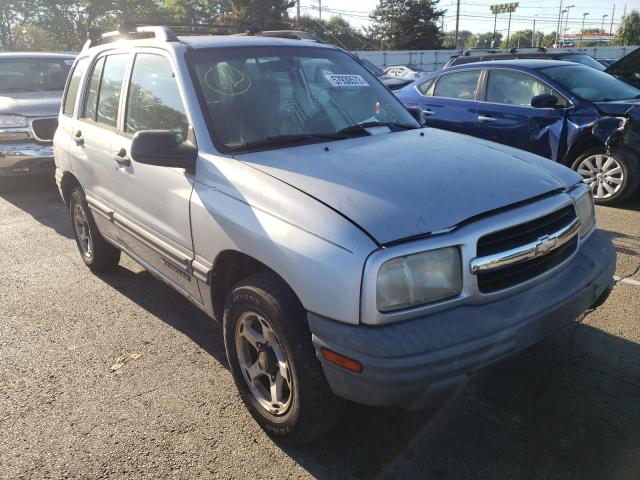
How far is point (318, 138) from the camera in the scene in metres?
3.07

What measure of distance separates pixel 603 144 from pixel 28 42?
5037 cm

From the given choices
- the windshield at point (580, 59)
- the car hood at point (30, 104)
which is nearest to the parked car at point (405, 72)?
the windshield at point (580, 59)

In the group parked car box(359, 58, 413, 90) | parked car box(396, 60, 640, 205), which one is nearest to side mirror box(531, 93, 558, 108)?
parked car box(396, 60, 640, 205)

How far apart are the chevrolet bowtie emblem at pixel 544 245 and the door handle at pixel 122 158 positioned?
248 centimetres

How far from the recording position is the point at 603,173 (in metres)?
6.16

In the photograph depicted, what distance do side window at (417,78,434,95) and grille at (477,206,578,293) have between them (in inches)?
213

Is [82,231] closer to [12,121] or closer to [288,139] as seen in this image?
[288,139]

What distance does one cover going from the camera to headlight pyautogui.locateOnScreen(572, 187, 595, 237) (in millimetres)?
2766

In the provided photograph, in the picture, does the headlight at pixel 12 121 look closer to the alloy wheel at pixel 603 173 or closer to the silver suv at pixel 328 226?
the silver suv at pixel 328 226

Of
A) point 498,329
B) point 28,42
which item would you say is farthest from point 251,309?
point 28,42

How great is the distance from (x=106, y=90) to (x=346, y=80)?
180 cm

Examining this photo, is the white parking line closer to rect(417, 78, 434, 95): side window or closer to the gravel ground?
the gravel ground

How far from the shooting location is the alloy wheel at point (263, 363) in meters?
2.48

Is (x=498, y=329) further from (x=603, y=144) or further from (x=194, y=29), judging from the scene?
(x=603, y=144)
